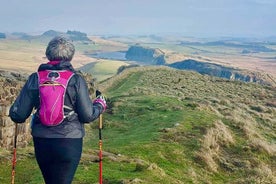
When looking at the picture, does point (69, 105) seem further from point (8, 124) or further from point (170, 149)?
point (170, 149)

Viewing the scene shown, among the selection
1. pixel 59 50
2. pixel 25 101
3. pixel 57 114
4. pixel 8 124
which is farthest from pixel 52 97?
pixel 8 124

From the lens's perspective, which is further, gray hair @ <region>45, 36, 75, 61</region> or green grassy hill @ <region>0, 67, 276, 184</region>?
green grassy hill @ <region>0, 67, 276, 184</region>

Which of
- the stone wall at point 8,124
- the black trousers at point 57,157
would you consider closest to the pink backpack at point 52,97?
the black trousers at point 57,157

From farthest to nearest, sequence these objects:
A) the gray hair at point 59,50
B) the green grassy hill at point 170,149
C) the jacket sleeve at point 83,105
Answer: the green grassy hill at point 170,149, the gray hair at point 59,50, the jacket sleeve at point 83,105

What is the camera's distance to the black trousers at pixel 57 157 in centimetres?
680

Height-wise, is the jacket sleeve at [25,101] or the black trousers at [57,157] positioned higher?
the jacket sleeve at [25,101]

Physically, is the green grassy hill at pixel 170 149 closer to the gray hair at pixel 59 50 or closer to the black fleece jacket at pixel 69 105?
the black fleece jacket at pixel 69 105

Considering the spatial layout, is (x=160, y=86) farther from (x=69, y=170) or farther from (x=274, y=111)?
(x=69, y=170)

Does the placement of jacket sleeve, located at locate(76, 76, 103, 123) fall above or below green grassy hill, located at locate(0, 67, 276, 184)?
above

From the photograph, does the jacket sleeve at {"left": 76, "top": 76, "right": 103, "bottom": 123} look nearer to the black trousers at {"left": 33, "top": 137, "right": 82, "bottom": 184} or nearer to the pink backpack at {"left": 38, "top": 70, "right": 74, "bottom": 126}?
the pink backpack at {"left": 38, "top": 70, "right": 74, "bottom": 126}

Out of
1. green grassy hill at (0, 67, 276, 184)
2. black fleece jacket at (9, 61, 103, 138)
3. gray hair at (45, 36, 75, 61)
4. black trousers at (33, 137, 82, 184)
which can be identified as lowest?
green grassy hill at (0, 67, 276, 184)

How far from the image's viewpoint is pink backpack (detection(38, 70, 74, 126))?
6.84 meters

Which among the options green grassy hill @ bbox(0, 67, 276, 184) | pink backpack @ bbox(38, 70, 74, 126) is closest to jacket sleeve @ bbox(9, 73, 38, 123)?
pink backpack @ bbox(38, 70, 74, 126)

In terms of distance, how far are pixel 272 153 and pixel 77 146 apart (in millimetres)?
16226
